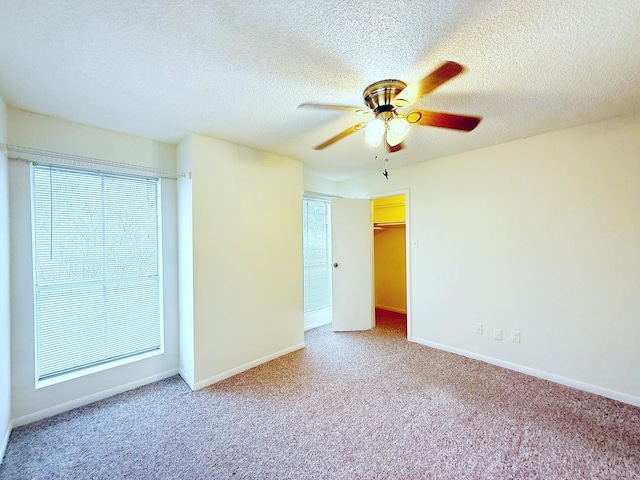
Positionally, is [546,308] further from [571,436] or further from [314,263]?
[314,263]

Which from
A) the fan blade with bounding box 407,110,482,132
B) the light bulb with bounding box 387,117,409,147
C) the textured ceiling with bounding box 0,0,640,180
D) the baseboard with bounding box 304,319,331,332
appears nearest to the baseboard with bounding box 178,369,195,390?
the baseboard with bounding box 304,319,331,332

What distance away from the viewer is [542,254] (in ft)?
8.36

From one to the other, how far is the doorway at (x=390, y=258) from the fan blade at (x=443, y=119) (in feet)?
9.67

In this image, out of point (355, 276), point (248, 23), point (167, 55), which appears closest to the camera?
point (248, 23)

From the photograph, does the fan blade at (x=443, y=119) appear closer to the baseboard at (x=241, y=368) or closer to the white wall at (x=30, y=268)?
the white wall at (x=30, y=268)

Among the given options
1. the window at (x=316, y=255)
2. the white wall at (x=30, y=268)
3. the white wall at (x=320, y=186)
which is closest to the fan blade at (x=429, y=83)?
the white wall at (x=30, y=268)

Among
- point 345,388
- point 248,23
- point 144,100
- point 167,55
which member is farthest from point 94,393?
point 248,23

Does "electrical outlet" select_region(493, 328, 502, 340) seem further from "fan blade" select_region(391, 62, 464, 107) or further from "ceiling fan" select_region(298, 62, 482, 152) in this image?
"fan blade" select_region(391, 62, 464, 107)

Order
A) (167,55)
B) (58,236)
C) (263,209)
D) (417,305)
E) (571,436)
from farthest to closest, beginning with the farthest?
(417,305) < (263,209) < (58,236) < (571,436) < (167,55)

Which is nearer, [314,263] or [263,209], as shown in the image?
[263,209]

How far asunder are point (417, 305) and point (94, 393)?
337cm

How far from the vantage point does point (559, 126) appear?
2344 mm

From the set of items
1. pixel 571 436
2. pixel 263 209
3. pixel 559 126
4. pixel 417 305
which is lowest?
pixel 571 436

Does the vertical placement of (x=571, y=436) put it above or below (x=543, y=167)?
below
